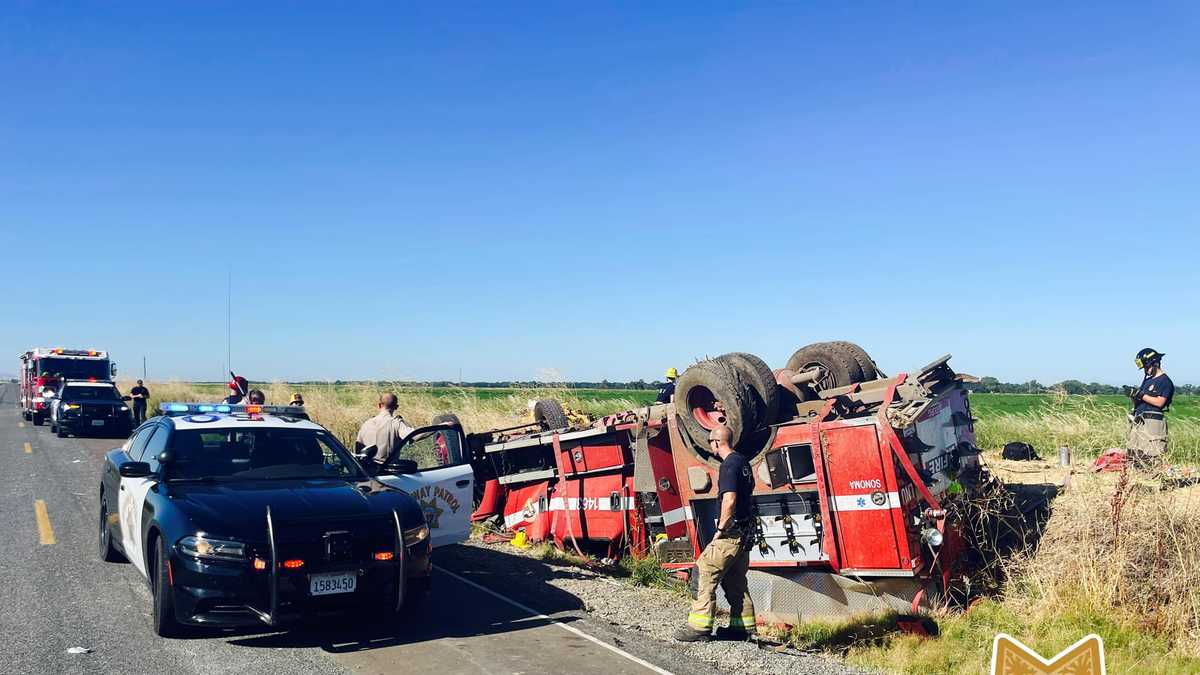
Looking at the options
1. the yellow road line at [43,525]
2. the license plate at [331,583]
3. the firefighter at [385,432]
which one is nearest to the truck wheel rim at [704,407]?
the license plate at [331,583]

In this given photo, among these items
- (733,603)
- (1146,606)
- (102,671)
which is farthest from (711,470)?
(102,671)

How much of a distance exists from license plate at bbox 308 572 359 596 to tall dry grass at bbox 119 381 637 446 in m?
11.9

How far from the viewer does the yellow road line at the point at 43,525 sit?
1039 centimetres

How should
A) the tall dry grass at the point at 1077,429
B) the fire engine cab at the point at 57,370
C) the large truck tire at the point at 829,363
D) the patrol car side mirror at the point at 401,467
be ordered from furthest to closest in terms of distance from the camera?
1. the fire engine cab at the point at 57,370
2. the tall dry grass at the point at 1077,429
3. the large truck tire at the point at 829,363
4. the patrol car side mirror at the point at 401,467

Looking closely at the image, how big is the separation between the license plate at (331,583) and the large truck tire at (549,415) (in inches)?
224

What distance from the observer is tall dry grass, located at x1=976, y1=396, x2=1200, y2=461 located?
12922mm

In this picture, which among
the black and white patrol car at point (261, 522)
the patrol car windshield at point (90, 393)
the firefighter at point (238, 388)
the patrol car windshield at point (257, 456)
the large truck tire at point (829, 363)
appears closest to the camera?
the black and white patrol car at point (261, 522)

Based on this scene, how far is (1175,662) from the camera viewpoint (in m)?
6.63

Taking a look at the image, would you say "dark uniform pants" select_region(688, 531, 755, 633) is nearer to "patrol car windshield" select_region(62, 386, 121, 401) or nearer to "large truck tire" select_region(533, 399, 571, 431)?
"large truck tire" select_region(533, 399, 571, 431)

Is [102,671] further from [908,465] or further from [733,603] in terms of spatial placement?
[908,465]

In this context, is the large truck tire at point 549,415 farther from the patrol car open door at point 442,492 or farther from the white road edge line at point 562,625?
the white road edge line at point 562,625

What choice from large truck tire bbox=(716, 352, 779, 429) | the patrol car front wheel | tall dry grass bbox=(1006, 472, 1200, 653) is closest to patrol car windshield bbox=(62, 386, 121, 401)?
the patrol car front wheel

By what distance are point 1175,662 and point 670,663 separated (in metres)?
3.51

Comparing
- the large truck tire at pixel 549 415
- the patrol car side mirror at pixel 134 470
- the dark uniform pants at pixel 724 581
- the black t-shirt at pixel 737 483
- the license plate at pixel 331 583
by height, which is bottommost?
the dark uniform pants at pixel 724 581
